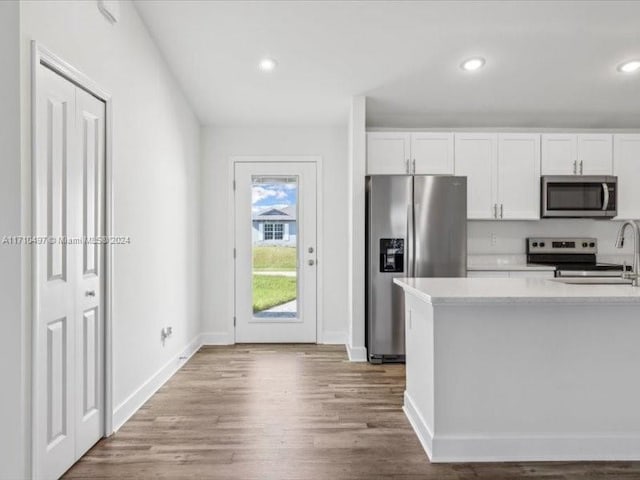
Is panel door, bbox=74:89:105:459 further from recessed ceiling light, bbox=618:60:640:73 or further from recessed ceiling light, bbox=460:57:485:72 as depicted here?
recessed ceiling light, bbox=618:60:640:73

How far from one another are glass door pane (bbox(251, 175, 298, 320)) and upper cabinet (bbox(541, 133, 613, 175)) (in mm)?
2624

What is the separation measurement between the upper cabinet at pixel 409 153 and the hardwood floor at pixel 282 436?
74.8 inches

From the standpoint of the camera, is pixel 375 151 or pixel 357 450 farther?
pixel 375 151

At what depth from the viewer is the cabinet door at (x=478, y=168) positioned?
444cm

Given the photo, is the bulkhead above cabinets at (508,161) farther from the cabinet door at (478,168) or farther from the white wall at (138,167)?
the white wall at (138,167)

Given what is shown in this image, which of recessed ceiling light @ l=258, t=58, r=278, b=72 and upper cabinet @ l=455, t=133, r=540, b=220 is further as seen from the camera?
upper cabinet @ l=455, t=133, r=540, b=220

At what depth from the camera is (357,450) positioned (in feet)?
7.98

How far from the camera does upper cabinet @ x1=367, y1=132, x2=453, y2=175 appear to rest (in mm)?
4387

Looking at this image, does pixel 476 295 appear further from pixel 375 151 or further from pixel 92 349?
pixel 375 151

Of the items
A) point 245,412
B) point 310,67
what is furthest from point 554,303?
point 310,67

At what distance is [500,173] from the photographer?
4469mm

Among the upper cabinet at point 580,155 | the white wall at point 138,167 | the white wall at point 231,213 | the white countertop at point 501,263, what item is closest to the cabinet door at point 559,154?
the upper cabinet at point 580,155

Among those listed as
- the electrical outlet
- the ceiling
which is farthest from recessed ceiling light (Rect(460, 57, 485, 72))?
the electrical outlet

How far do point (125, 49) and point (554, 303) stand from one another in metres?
2.91
